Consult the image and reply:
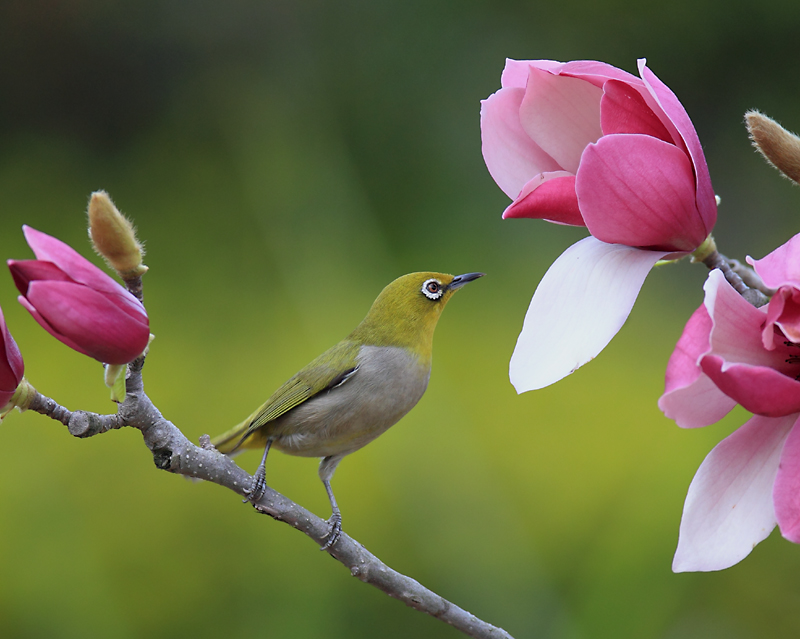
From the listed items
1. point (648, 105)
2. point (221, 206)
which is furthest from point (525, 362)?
point (221, 206)

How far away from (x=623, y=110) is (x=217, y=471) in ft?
0.51

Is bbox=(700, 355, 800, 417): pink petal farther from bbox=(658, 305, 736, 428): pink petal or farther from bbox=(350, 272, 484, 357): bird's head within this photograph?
bbox=(350, 272, 484, 357): bird's head

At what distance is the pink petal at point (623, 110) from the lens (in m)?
0.19

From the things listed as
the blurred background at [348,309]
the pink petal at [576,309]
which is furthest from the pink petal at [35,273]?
the blurred background at [348,309]

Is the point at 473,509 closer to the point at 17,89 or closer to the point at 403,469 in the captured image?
the point at 403,469

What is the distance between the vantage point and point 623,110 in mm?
187

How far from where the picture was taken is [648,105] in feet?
0.62

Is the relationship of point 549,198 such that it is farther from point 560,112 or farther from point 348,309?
point 348,309

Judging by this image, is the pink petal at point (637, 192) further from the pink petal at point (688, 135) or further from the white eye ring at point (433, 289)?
the white eye ring at point (433, 289)

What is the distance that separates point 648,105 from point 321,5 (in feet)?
4.09

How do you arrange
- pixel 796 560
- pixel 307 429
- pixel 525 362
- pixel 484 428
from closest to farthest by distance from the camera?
pixel 525 362, pixel 307 429, pixel 796 560, pixel 484 428

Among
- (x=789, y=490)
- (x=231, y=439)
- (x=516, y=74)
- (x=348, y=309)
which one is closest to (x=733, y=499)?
(x=789, y=490)

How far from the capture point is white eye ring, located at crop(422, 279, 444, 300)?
0.32m

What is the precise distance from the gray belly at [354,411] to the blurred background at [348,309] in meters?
0.49
